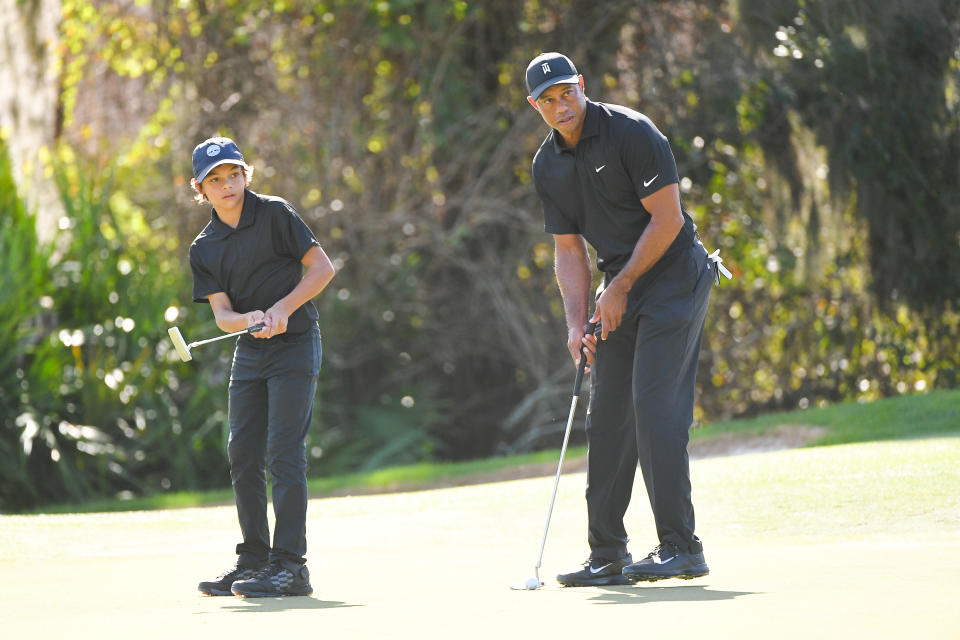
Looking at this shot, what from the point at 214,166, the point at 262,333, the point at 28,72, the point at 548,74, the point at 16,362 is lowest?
the point at 16,362

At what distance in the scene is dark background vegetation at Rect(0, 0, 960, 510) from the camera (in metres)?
12.6

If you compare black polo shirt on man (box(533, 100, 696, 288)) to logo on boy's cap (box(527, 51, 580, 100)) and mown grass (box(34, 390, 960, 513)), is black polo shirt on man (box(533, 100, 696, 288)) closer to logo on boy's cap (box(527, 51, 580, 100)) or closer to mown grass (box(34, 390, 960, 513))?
logo on boy's cap (box(527, 51, 580, 100))

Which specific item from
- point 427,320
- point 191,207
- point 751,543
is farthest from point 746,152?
point 751,543

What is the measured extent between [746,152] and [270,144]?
4921 millimetres

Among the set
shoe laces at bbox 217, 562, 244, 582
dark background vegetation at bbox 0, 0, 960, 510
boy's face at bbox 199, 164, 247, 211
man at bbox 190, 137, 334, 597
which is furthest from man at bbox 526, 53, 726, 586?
dark background vegetation at bbox 0, 0, 960, 510

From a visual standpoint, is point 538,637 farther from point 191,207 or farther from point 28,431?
point 191,207

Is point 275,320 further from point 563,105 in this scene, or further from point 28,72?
point 28,72

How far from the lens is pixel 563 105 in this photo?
4980mm

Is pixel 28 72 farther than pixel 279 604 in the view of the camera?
Yes

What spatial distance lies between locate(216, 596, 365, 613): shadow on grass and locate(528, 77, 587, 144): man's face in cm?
184

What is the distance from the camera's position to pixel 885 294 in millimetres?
13516

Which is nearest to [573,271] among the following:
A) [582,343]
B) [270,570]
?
[582,343]

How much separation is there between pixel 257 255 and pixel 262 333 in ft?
1.25

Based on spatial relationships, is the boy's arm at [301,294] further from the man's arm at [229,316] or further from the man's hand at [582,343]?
the man's hand at [582,343]
